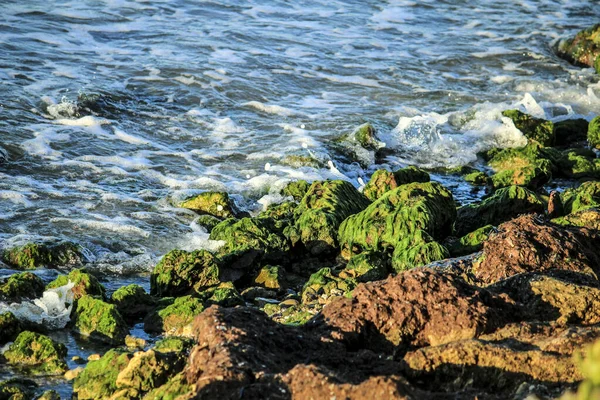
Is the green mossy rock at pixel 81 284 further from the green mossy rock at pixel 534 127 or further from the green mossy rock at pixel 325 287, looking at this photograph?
the green mossy rock at pixel 534 127

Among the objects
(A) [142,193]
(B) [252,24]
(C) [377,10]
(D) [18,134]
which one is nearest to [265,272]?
(A) [142,193]

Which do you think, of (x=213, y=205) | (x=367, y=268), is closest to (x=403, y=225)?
(x=367, y=268)

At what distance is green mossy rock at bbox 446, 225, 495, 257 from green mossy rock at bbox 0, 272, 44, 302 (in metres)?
3.27

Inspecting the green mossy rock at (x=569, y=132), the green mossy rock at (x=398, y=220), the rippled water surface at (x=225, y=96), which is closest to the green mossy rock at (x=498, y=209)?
the green mossy rock at (x=398, y=220)

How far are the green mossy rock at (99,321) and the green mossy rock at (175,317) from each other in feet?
0.60

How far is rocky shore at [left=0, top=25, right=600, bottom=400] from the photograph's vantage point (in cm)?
325

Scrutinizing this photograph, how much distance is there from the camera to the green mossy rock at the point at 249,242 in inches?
261

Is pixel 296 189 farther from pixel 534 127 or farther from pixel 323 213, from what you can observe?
pixel 534 127

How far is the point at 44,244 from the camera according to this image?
6.86 m

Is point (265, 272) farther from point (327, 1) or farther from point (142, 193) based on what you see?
point (327, 1)

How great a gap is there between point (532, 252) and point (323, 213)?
286 cm

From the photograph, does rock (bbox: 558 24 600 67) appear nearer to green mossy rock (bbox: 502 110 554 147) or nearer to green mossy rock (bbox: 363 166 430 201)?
green mossy rock (bbox: 502 110 554 147)

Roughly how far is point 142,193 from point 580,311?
5.57 meters

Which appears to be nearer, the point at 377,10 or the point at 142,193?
the point at 142,193
